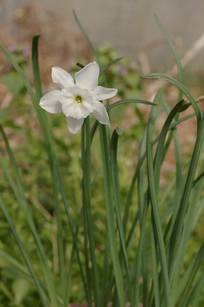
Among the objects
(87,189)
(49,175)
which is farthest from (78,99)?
(49,175)

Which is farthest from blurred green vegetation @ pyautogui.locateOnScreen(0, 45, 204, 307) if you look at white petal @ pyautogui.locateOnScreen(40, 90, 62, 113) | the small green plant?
white petal @ pyautogui.locateOnScreen(40, 90, 62, 113)

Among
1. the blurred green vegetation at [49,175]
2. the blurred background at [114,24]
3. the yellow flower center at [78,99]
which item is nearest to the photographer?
the yellow flower center at [78,99]

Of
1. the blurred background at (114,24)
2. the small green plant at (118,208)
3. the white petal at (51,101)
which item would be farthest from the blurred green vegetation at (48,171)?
the blurred background at (114,24)

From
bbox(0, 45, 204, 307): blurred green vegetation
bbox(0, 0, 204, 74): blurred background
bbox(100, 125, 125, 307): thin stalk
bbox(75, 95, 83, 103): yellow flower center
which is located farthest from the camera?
bbox(0, 0, 204, 74): blurred background

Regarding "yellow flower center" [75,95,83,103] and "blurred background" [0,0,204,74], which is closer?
"yellow flower center" [75,95,83,103]

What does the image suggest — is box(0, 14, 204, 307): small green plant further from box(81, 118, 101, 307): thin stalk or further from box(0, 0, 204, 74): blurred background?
box(0, 0, 204, 74): blurred background

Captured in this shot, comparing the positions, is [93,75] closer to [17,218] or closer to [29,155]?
[17,218]

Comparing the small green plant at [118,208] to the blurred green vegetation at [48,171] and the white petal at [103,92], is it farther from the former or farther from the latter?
the blurred green vegetation at [48,171]

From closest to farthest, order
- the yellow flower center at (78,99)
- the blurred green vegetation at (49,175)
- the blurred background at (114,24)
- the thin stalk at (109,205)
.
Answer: the yellow flower center at (78,99)
the thin stalk at (109,205)
the blurred green vegetation at (49,175)
the blurred background at (114,24)
